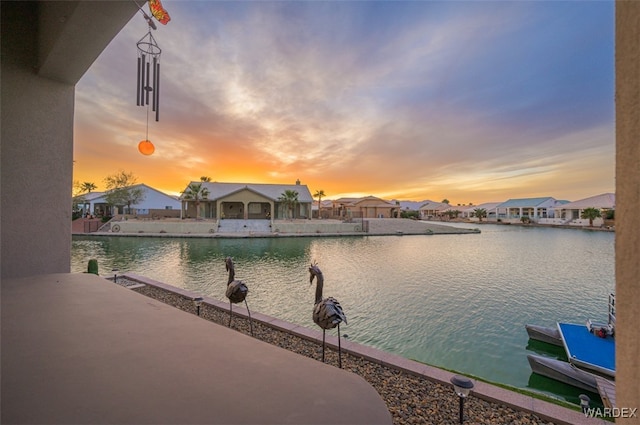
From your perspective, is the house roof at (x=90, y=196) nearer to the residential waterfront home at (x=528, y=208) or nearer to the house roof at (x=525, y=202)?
the residential waterfront home at (x=528, y=208)

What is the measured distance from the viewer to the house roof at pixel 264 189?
108 ft

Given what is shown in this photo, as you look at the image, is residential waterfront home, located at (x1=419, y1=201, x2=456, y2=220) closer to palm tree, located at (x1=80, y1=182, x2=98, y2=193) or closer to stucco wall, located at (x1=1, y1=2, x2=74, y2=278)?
palm tree, located at (x1=80, y1=182, x2=98, y2=193)

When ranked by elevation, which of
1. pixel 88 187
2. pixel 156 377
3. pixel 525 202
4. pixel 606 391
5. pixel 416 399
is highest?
pixel 88 187

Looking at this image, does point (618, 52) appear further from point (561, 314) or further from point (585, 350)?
point (561, 314)

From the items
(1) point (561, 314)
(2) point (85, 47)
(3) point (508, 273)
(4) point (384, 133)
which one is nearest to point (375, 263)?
(3) point (508, 273)

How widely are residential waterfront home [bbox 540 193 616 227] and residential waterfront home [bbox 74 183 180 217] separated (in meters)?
56.5

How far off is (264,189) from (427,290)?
28954 millimetres

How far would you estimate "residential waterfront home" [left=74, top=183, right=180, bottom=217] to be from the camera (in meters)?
35.2

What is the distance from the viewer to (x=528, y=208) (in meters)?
60.6

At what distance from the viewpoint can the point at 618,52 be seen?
986 mm

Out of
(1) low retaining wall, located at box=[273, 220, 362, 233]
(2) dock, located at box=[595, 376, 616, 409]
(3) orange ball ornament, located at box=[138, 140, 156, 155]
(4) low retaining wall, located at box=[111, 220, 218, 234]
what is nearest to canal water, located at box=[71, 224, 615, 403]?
(2) dock, located at box=[595, 376, 616, 409]

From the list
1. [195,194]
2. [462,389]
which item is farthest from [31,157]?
[195,194]

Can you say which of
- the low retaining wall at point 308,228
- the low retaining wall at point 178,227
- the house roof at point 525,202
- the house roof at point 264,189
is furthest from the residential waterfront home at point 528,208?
the low retaining wall at point 178,227

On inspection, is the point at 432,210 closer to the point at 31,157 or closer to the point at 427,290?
the point at 427,290
